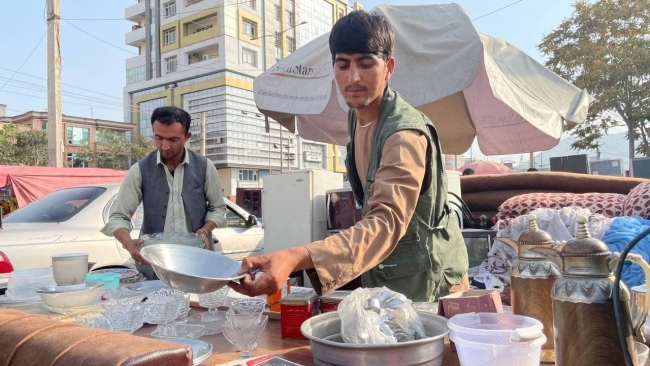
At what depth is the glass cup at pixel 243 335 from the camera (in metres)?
1.06

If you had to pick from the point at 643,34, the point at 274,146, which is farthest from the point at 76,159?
the point at 643,34

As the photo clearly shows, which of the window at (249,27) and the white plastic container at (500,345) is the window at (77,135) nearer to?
the window at (249,27)

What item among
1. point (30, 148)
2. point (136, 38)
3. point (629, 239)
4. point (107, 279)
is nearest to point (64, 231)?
point (107, 279)

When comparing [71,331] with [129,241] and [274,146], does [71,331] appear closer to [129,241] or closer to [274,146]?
[129,241]

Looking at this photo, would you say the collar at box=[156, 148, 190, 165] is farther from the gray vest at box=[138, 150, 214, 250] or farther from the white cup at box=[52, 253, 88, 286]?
the white cup at box=[52, 253, 88, 286]

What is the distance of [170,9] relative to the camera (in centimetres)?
3862

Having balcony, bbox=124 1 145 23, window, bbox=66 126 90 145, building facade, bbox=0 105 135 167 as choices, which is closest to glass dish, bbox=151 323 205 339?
building facade, bbox=0 105 135 167

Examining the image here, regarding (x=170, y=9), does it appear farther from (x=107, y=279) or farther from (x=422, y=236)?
(x=422, y=236)

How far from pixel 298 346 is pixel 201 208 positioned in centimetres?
180

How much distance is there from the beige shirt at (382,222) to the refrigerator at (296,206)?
2719 mm

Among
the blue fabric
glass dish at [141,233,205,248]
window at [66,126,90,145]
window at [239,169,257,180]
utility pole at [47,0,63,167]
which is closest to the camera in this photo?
glass dish at [141,233,205,248]

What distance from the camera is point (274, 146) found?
123 feet

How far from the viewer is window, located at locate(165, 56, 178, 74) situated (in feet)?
125

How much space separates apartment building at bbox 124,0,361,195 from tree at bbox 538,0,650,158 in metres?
20.1
